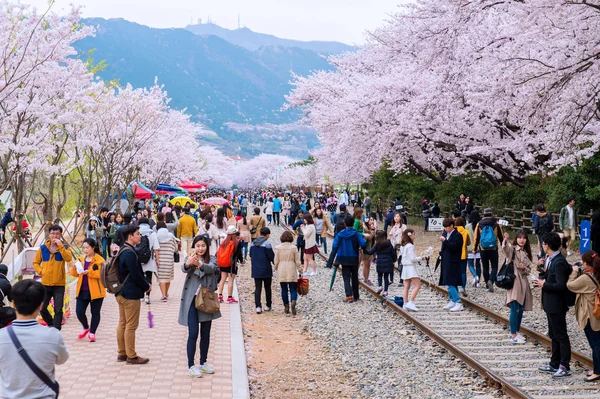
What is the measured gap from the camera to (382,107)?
27.9 meters

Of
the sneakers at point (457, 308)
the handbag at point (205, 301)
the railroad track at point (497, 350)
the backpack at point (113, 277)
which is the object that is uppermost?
the backpack at point (113, 277)

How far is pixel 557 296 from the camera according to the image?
812cm

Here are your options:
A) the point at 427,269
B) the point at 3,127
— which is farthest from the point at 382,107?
the point at 3,127

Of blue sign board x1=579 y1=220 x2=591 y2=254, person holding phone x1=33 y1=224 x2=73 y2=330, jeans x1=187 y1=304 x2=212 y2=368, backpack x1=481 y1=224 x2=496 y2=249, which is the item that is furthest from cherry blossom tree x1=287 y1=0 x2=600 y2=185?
person holding phone x1=33 y1=224 x2=73 y2=330

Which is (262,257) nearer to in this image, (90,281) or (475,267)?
(90,281)

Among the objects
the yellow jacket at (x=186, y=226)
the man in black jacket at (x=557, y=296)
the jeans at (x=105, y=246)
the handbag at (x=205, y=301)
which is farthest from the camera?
the yellow jacket at (x=186, y=226)

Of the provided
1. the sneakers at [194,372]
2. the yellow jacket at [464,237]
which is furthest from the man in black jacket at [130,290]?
the yellow jacket at [464,237]

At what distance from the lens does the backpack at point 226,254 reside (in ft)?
43.3

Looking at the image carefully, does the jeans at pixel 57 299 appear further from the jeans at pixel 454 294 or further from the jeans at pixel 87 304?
the jeans at pixel 454 294

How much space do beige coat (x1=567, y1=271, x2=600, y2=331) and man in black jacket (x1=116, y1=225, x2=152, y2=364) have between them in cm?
511

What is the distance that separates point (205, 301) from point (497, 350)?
4.55 meters

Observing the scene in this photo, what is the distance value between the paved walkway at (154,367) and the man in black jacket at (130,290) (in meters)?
0.28

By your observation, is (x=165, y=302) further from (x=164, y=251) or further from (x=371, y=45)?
(x=371, y=45)

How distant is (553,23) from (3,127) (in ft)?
37.0
